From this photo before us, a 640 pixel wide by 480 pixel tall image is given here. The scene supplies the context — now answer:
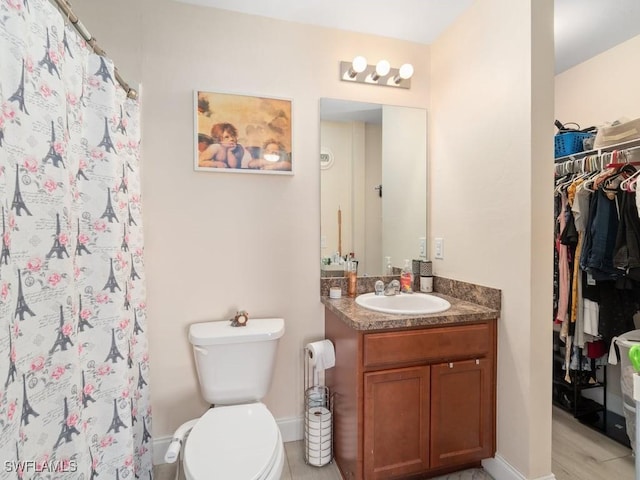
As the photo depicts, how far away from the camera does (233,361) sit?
1.60 meters

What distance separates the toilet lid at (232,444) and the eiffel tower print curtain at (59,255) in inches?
9.8

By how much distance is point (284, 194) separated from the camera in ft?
6.25

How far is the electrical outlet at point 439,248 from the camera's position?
204 cm

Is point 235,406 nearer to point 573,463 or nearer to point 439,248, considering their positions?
point 439,248

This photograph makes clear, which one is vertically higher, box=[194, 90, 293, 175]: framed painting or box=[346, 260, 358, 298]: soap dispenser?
box=[194, 90, 293, 175]: framed painting

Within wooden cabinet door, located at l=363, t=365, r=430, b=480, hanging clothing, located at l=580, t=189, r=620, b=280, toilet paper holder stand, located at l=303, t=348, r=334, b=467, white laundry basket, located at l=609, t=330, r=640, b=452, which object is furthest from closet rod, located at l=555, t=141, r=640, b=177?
toilet paper holder stand, located at l=303, t=348, r=334, b=467

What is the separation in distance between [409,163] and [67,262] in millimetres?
1903

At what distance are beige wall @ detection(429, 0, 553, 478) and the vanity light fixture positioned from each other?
12.7 inches

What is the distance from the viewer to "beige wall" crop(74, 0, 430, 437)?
1.73 metres

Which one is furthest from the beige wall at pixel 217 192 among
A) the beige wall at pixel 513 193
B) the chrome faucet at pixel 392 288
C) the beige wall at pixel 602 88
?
the beige wall at pixel 602 88

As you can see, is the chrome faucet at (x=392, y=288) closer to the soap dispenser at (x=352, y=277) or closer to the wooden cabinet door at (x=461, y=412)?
the soap dispenser at (x=352, y=277)

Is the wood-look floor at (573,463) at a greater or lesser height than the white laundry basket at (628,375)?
lesser

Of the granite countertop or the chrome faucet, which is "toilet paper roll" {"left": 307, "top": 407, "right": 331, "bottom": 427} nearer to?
the granite countertop

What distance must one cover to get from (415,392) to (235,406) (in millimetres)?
840
